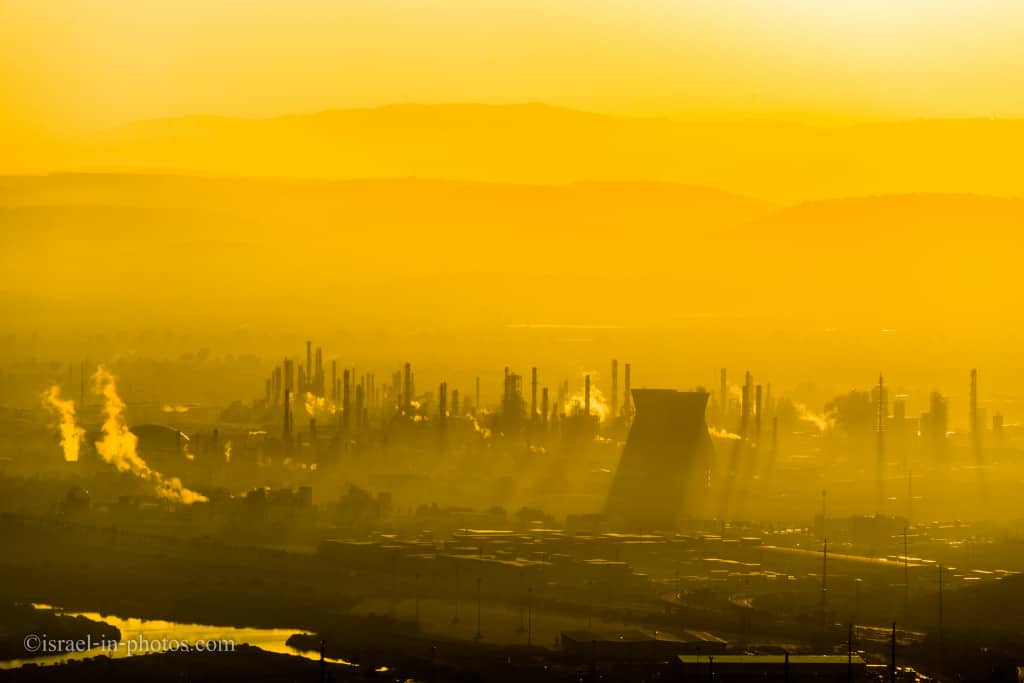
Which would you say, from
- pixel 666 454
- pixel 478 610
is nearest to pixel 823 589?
pixel 478 610

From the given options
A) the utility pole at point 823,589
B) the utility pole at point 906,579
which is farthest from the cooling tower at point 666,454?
the utility pole at point 823,589

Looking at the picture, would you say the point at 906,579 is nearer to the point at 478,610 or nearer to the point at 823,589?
the point at 823,589

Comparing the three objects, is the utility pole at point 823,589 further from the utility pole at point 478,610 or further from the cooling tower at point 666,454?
the cooling tower at point 666,454

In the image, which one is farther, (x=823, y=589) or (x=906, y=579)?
(x=906, y=579)

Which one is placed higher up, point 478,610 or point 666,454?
point 666,454

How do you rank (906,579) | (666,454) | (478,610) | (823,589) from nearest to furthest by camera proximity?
(478,610), (823,589), (906,579), (666,454)

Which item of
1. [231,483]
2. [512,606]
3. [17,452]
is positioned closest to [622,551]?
[512,606]

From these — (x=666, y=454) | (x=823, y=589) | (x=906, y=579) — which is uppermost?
(x=666, y=454)

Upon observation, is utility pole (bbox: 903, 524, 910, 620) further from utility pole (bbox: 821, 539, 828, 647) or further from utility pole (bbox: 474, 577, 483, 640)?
utility pole (bbox: 474, 577, 483, 640)

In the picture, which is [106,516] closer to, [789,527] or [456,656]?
[789,527]
